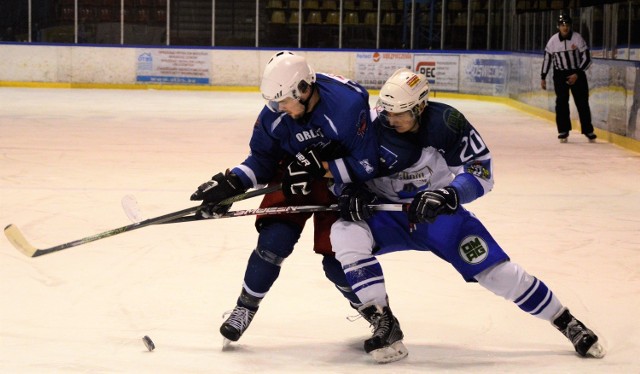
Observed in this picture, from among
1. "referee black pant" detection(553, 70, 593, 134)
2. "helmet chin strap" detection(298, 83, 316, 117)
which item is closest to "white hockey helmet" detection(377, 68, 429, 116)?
"helmet chin strap" detection(298, 83, 316, 117)

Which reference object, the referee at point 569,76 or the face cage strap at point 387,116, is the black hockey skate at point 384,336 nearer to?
the face cage strap at point 387,116

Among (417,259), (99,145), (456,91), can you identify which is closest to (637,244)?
(417,259)

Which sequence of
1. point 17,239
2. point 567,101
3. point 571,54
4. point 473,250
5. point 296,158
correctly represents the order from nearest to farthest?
point 473,250 < point 296,158 < point 17,239 < point 567,101 < point 571,54

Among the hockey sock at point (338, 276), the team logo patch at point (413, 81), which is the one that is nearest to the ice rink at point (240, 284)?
the hockey sock at point (338, 276)

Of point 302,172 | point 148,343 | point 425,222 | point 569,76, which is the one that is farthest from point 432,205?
point 569,76

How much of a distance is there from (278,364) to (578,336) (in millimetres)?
961

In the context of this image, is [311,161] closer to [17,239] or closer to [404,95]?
[404,95]

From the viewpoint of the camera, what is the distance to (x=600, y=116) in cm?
1114

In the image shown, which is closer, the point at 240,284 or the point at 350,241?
the point at 350,241

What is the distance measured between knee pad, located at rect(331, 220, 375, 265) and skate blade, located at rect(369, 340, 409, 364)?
0.29 metres

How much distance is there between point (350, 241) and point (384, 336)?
1.03 ft

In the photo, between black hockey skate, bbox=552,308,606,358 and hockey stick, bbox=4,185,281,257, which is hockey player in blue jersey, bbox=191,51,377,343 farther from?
black hockey skate, bbox=552,308,606,358

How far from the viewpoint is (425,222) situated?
3393mm

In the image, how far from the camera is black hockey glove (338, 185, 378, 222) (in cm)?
339
